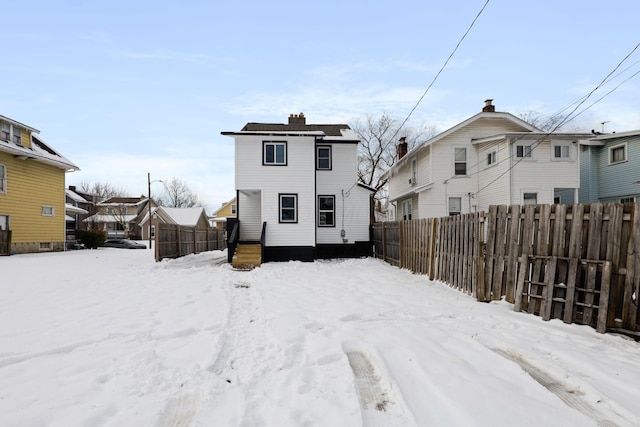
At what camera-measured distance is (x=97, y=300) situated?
6.69 metres

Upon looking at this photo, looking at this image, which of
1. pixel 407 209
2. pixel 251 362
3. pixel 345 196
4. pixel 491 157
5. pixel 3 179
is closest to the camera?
pixel 251 362

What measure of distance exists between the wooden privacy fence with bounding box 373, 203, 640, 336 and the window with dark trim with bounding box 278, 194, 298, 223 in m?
8.64

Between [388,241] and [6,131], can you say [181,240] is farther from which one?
[6,131]

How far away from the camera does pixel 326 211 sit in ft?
55.9

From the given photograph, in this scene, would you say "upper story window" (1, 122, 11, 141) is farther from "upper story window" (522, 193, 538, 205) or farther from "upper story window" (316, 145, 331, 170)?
"upper story window" (522, 193, 538, 205)

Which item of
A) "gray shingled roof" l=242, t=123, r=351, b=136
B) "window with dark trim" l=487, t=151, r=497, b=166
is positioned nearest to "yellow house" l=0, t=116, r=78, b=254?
"gray shingled roof" l=242, t=123, r=351, b=136

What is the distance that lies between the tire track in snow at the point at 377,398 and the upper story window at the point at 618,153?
78.4 ft

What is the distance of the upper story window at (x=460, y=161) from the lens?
19531 mm

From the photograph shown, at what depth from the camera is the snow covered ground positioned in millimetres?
2525

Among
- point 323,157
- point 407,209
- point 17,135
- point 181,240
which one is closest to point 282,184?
point 323,157

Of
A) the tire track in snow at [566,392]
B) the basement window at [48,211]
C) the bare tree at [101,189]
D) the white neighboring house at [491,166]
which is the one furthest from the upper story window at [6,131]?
the bare tree at [101,189]

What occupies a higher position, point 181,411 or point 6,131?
point 6,131

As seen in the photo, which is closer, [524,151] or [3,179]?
[524,151]

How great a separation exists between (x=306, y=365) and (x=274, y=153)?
12.7 meters
